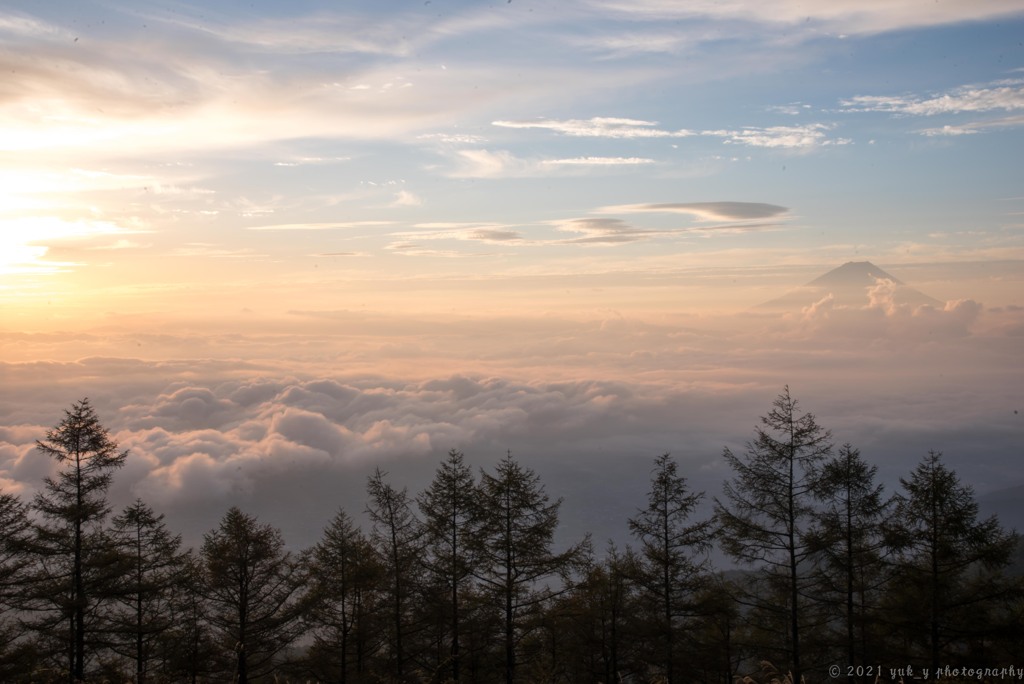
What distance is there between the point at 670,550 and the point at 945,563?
815cm

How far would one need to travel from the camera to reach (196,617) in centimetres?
2167

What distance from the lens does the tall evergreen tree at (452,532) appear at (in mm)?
20125

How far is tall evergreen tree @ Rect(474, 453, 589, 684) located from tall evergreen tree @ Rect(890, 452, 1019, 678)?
10196 mm

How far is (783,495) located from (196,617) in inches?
749

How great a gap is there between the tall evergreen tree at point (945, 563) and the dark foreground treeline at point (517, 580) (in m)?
0.06

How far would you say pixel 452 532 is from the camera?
70.0 feet

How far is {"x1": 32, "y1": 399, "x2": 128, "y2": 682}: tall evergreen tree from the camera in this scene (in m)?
19.9

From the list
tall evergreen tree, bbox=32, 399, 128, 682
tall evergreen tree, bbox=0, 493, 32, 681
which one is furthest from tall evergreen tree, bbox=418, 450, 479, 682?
tall evergreen tree, bbox=0, 493, 32, 681

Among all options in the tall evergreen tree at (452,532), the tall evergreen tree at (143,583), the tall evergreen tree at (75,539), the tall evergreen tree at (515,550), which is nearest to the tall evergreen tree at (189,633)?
the tall evergreen tree at (143,583)

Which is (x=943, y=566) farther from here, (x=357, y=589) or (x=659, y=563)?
(x=357, y=589)

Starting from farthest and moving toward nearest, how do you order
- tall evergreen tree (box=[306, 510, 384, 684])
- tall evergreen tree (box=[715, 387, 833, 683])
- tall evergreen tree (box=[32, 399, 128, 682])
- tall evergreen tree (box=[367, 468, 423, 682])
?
1. tall evergreen tree (box=[306, 510, 384, 684])
2. tall evergreen tree (box=[367, 468, 423, 682])
3. tall evergreen tree (box=[32, 399, 128, 682])
4. tall evergreen tree (box=[715, 387, 833, 683])

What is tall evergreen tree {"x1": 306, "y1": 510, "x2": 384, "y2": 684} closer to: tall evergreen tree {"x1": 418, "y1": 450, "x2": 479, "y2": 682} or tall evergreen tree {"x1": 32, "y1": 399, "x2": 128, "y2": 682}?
tall evergreen tree {"x1": 418, "y1": 450, "x2": 479, "y2": 682}

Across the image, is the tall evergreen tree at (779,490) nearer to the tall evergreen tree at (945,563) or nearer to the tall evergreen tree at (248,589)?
the tall evergreen tree at (945,563)

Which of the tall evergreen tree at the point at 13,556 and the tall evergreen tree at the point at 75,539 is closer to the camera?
the tall evergreen tree at the point at 13,556
